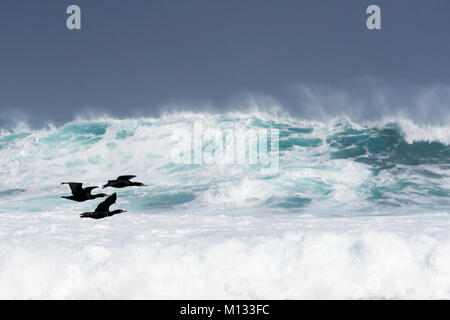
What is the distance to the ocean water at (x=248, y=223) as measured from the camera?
11.5 metres

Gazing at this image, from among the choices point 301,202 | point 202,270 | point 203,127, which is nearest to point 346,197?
point 301,202

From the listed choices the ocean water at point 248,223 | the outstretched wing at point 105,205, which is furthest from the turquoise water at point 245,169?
the outstretched wing at point 105,205

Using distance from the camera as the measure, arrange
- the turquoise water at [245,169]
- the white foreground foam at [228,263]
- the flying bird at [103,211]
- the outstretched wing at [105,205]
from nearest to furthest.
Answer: the flying bird at [103,211] → the outstretched wing at [105,205] → the white foreground foam at [228,263] → the turquoise water at [245,169]

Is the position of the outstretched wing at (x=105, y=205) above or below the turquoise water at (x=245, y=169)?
above

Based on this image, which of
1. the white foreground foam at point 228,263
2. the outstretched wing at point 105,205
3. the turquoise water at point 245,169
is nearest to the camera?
the outstretched wing at point 105,205

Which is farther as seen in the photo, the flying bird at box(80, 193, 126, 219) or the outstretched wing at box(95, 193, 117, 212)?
the outstretched wing at box(95, 193, 117, 212)

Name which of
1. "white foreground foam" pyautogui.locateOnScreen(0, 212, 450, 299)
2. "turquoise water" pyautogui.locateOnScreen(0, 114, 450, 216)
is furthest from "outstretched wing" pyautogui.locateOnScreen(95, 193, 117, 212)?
"turquoise water" pyautogui.locateOnScreen(0, 114, 450, 216)

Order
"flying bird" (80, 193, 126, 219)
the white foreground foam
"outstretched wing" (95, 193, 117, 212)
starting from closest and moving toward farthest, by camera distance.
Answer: "flying bird" (80, 193, 126, 219) < "outstretched wing" (95, 193, 117, 212) < the white foreground foam

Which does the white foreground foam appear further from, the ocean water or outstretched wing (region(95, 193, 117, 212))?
outstretched wing (region(95, 193, 117, 212))

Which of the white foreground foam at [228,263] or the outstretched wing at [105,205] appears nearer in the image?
the outstretched wing at [105,205]

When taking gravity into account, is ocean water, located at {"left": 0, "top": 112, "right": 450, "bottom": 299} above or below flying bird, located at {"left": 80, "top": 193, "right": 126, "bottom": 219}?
below

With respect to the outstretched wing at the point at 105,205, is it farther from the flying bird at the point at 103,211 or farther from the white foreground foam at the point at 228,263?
A: the white foreground foam at the point at 228,263

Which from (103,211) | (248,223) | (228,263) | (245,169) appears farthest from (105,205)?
(245,169)

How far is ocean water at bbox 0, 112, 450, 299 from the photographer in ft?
37.8
